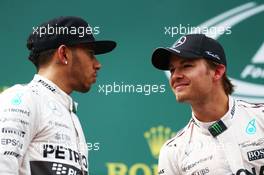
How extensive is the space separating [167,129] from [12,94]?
182 cm

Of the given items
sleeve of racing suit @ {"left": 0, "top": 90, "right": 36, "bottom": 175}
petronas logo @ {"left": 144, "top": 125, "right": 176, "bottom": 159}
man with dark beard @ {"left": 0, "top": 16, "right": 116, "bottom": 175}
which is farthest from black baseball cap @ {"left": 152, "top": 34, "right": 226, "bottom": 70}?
petronas logo @ {"left": 144, "top": 125, "right": 176, "bottom": 159}

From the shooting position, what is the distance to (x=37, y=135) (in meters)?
1.89

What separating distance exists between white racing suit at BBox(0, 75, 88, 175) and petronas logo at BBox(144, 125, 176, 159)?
1511 mm

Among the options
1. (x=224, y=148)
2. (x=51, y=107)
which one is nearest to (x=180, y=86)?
(x=224, y=148)

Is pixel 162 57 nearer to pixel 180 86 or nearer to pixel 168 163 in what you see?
pixel 180 86

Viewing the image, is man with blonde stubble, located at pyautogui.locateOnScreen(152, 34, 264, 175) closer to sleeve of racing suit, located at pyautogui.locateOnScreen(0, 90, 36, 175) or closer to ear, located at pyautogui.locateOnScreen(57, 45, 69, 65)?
ear, located at pyautogui.locateOnScreen(57, 45, 69, 65)

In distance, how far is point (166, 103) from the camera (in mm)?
3617

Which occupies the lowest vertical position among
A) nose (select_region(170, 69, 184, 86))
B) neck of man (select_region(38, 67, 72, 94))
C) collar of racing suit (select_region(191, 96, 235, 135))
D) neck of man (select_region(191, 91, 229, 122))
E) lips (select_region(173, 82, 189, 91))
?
collar of racing suit (select_region(191, 96, 235, 135))

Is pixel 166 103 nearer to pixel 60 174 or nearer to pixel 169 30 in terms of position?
pixel 169 30

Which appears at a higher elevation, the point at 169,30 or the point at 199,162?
the point at 169,30

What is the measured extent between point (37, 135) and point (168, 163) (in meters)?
0.67

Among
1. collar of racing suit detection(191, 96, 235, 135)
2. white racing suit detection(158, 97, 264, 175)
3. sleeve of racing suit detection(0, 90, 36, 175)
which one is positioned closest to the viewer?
sleeve of racing suit detection(0, 90, 36, 175)

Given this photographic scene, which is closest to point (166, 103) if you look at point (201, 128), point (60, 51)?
point (201, 128)

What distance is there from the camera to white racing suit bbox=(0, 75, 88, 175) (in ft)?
5.91
